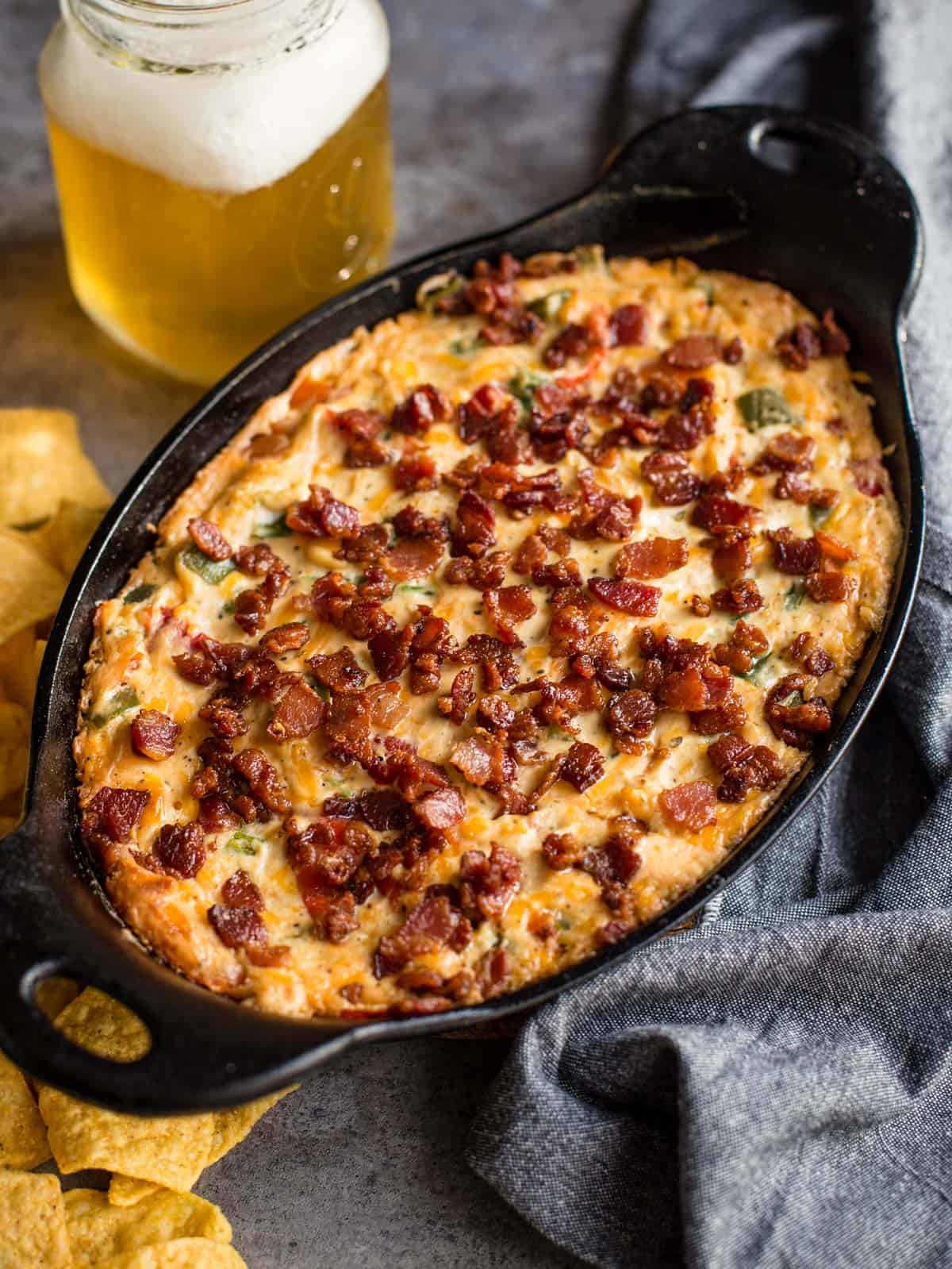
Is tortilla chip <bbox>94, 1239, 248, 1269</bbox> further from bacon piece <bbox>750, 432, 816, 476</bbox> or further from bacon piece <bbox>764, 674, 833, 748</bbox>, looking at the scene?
bacon piece <bbox>750, 432, 816, 476</bbox>

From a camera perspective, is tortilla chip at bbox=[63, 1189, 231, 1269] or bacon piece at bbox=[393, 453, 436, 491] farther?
bacon piece at bbox=[393, 453, 436, 491]

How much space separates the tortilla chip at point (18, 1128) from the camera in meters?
2.81

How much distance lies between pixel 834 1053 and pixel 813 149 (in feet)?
7.38

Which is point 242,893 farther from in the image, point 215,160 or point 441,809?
point 215,160

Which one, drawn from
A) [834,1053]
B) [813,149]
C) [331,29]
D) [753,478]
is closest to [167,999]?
[834,1053]

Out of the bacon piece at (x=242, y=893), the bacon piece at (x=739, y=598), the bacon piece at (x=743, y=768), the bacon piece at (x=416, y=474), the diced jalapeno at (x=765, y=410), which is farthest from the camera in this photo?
the diced jalapeno at (x=765, y=410)

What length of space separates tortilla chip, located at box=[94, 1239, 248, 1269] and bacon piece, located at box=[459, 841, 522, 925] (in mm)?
761

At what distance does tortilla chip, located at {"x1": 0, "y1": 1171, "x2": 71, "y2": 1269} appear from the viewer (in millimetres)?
2664

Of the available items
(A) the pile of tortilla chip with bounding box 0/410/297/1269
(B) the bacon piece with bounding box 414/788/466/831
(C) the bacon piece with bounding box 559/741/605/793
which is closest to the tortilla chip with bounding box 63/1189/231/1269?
(A) the pile of tortilla chip with bounding box 0/410/297/1269

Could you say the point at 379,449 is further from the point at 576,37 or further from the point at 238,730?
the point at 576,37

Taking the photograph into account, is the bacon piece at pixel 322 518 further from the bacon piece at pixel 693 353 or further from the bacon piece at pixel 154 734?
the bacon piece at pixel 693 353

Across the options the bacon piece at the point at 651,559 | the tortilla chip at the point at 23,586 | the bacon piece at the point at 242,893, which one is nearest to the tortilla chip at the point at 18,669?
the tortilla chip at the point at 23,586

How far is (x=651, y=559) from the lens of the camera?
10.4 ft

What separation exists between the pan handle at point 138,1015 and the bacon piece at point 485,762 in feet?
1.95
